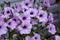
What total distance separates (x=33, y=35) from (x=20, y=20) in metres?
0.19

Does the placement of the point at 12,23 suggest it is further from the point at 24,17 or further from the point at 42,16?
the point at 42,16

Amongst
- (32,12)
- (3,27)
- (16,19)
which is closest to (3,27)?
(3,27)

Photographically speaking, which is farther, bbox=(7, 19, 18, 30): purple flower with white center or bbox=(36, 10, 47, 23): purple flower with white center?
bbox=(36, 10, 47, 23): purple flower with white center

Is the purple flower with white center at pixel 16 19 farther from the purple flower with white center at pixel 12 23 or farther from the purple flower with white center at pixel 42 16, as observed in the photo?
the purple flower with white center at pixel 42 16

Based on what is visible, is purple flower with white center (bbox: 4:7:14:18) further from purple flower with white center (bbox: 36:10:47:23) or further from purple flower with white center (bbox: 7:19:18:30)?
purple flower with white center (bbox: 36:10:47:23)

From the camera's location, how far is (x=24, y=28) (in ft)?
5.50

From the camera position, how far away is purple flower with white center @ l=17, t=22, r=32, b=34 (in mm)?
1642

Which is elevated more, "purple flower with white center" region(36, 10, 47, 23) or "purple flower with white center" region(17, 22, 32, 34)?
"purple flower with white center" region(36, 10, 47, 23)

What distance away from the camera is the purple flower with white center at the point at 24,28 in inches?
64.6

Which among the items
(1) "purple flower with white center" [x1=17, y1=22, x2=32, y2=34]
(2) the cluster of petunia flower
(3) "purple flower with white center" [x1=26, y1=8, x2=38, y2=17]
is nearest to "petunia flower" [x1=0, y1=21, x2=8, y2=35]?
(2) the cluster of petunia flower

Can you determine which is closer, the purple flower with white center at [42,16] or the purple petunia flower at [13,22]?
the purple petunia flower at [13,22]

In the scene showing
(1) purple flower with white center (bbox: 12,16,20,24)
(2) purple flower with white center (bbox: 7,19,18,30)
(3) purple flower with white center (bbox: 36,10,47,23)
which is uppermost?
(3) purple flower with white center (bbox: 36,10,47,23)

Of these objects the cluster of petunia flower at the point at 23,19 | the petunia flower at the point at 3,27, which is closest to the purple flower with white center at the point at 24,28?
the cluster of petunia flower at the point at 23,19

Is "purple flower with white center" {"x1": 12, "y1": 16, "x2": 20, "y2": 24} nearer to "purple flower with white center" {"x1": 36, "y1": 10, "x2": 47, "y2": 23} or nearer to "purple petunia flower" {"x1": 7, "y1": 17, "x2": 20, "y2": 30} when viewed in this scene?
"purple petunia flower" {"x1": 7, "y1": 17, "x2": 20, "y2": 30}
